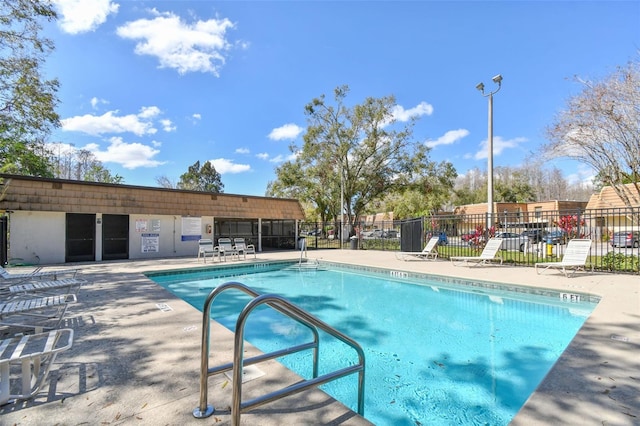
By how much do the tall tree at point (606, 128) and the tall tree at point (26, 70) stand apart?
19272 mm

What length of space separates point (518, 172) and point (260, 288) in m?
56.1

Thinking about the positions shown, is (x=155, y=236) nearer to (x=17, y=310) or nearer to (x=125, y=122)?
(x=17, y=310)

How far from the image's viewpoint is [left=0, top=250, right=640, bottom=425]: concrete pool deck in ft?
6.79

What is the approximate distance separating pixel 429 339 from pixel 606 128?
1227 cm

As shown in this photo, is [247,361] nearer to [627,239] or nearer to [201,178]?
[627,239]

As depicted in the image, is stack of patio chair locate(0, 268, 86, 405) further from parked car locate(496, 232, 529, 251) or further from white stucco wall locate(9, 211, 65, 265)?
parked car locate(496, 232, 529, 251)

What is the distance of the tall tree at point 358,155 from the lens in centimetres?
2338

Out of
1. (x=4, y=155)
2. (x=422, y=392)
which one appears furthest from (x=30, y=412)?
(x=4, y=155)

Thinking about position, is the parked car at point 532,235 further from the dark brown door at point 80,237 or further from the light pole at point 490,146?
the dark brown door at point 80,237

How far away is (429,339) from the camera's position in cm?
483

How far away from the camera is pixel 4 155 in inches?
659

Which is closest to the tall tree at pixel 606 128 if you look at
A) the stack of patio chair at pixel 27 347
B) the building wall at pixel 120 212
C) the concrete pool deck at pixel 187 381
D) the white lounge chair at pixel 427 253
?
the white lounge chair at pixel 427 253

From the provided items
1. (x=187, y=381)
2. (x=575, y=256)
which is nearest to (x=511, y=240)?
(x=575, y=256)

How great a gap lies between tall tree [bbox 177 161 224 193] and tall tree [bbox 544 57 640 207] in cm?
4497
